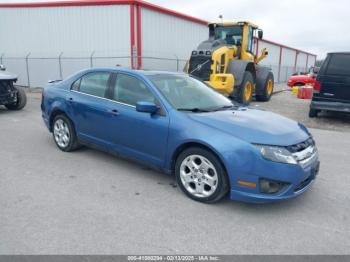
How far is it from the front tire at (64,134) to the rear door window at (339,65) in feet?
22.8

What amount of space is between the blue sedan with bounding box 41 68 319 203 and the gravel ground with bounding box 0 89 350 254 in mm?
285

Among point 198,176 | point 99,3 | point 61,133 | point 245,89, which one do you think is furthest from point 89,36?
point 198,176

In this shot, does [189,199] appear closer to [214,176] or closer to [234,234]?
[214,176]

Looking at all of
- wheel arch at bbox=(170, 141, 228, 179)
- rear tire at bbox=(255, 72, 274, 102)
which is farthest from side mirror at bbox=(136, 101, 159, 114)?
rear tire at bbox=(255, 72, 274, 102)

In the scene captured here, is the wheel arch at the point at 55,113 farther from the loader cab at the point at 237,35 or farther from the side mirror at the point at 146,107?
the loader cab at the point at 237,35

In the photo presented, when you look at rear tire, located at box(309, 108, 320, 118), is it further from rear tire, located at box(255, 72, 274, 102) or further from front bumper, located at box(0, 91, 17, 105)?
front bumper, located at box(0, 91, 17, 105)

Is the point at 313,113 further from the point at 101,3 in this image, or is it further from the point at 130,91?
the point at 101,3

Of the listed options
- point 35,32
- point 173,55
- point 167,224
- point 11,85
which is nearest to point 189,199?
point 167,224

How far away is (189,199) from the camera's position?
12.5 feet

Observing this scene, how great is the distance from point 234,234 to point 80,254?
4.75ft

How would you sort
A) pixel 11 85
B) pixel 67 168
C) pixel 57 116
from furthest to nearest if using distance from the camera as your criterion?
pixel 11 85 < pixel 57 116 < pixel 67 168

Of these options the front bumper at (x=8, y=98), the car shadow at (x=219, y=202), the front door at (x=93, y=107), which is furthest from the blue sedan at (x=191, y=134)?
the front bumper at (x=8, y=98)

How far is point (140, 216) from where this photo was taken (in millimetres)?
3395

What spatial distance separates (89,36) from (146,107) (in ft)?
42.2
